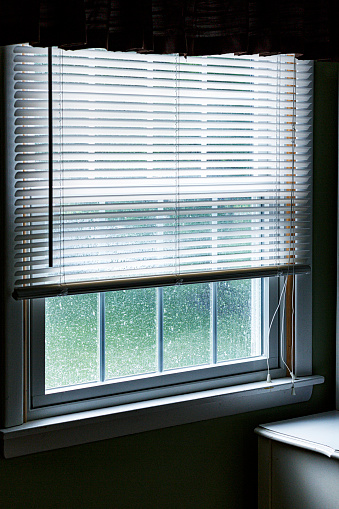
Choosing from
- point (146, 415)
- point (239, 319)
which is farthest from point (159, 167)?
point (146, 415)

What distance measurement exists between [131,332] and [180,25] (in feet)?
3.70

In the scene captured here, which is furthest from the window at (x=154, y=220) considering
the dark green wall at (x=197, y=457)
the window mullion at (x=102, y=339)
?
the dark green wall at (x=197, y=457)

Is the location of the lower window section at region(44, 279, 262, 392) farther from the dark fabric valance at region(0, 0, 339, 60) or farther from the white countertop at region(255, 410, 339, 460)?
the dark fabric valance at region(0, 0, 339, 60)

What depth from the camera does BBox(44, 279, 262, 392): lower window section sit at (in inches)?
79.0

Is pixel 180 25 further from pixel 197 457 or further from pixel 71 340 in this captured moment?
pixel 197 457

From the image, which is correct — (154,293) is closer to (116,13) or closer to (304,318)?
(304,318)

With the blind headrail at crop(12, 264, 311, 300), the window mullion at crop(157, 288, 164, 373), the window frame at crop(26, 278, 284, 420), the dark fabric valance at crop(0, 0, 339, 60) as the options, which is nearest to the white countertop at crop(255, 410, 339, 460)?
the window frame at crop(26, 278, 284, 420)

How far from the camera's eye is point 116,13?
1.28 meters

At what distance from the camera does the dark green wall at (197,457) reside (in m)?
1.92

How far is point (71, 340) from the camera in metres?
2.02

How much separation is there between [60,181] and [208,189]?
0.55 m

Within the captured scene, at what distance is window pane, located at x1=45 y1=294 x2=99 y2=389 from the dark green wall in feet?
0.76

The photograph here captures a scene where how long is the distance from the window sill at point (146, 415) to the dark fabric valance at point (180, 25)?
1.14 metres

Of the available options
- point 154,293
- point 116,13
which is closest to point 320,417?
point 154,293
